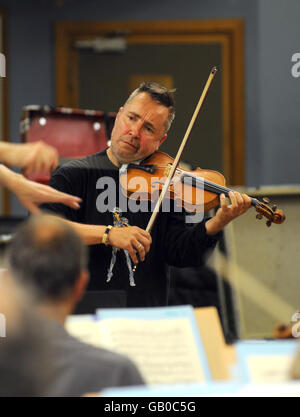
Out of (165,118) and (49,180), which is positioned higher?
(165,118)

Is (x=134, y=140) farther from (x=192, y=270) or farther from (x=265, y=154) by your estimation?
(x=265, y=154)

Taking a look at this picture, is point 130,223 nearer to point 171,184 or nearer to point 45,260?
point 171,184

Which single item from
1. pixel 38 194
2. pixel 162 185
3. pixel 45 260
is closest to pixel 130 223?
pixel 162 185

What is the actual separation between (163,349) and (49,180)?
0.66m

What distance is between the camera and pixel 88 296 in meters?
1.58

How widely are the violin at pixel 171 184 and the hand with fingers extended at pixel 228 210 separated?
0.02m

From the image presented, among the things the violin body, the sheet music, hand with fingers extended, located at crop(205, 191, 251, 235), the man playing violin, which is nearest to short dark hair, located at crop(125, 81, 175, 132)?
the man playing violin

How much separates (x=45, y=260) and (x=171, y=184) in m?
0.67

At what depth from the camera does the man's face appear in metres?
1.63

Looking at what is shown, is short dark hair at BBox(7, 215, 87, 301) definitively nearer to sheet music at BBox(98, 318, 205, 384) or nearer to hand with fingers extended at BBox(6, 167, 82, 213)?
sheet music at BBox(98, 318, 205, 384)

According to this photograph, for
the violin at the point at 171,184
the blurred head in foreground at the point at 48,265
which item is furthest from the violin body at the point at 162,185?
the blurred head in foreground at the point at 48,265

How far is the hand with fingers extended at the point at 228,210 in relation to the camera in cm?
159

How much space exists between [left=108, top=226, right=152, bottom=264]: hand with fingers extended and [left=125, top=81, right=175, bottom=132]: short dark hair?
26cm
